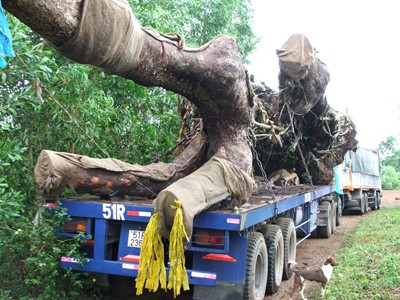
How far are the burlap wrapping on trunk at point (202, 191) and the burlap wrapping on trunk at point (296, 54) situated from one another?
9.03 ft

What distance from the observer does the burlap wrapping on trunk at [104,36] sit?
3102 millimetres

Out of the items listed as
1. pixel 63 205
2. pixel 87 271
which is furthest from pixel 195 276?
pixel 63 205

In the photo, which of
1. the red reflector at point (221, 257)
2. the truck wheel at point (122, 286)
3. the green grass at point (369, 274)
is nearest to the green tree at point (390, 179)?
the green grass at point (369, 274)

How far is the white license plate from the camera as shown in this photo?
14.3 ft

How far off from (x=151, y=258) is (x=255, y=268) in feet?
4.53

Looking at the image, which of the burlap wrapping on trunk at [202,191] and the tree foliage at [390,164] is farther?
the tree foliage at [390,164]

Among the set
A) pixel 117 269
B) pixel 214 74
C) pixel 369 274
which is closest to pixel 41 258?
pixel 117 269

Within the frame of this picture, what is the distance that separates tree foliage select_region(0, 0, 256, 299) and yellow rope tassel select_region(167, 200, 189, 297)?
3.81ft

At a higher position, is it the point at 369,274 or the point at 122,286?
the point at 369,274

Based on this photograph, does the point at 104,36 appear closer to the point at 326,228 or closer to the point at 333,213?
the point at 326,228

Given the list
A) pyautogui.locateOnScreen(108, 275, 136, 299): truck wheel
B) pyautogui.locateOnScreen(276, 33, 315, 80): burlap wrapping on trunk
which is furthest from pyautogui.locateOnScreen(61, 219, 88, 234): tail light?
pyautogui.locateOnScreen(276, 33, 315, 80): burlap wrapping on trunk

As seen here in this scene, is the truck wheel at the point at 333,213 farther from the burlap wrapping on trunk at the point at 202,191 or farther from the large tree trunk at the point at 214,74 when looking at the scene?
the burlap wrapping on trunk at the point at 202,191

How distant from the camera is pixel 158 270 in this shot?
3.92m

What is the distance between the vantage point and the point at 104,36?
323 cm
